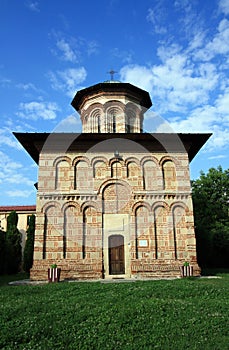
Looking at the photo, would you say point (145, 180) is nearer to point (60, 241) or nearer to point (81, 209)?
point (81, 209)

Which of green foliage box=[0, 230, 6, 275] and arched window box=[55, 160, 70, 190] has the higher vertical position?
arched window box=[55, 160, 70, 190]

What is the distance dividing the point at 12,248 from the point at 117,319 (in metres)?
15.0

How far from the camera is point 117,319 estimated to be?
5.68 meters

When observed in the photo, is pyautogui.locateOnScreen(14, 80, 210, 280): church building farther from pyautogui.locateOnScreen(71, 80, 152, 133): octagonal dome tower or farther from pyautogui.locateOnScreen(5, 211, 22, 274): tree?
pyautogui.locateOnScreen(5, 211, 22, 274): tree

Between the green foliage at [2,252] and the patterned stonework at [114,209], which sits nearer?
the patterned stonework at [114,209]

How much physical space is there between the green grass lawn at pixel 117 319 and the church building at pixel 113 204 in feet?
12.2

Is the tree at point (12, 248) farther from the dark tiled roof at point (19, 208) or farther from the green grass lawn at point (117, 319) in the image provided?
the green grass lawn at point (117, 319)

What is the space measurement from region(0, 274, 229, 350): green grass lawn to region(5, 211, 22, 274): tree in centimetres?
1150

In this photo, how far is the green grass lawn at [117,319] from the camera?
4.82 metres

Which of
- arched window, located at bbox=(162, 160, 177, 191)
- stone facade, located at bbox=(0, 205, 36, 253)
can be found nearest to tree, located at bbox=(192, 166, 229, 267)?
arched window, located at bbox=(162, 160, 177, 191)

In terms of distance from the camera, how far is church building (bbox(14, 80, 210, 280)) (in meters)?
11.7

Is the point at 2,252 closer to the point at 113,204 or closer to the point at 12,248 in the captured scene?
the point at 12,248

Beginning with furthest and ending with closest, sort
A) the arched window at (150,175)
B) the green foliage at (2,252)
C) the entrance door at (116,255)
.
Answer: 1. the green foliage at (2,252)
2. the arched window at (150,175)
3. the entrance door at (116,255)

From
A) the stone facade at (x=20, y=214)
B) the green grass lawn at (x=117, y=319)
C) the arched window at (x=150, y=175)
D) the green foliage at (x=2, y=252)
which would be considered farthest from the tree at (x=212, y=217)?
the stone facade at (x=20, y=214)
